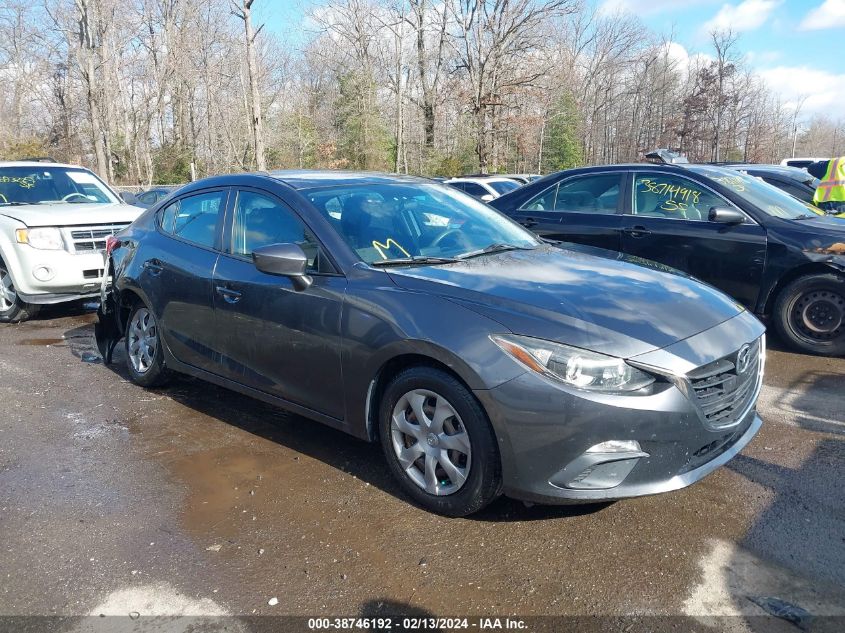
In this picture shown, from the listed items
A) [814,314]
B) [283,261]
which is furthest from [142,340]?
[814,314]

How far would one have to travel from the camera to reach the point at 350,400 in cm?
339

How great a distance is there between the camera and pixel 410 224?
3873 mm

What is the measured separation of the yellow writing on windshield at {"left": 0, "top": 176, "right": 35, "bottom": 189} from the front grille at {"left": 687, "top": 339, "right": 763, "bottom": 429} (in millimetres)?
8363

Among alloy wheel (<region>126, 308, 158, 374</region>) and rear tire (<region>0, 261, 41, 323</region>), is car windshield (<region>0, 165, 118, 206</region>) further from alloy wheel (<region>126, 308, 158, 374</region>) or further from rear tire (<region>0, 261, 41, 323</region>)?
alloy wheel (<region>126, 308, 158, 374</region>)

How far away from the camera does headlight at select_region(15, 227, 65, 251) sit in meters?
7.08

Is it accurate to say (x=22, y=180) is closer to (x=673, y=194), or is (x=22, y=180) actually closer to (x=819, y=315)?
(x=673, y=194)

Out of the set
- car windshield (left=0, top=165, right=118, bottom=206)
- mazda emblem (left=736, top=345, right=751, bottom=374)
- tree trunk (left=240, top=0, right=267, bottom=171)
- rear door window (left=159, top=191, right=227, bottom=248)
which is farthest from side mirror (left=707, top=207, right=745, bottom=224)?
tree trunk (left=240, top=0, right=267, bottom=171)

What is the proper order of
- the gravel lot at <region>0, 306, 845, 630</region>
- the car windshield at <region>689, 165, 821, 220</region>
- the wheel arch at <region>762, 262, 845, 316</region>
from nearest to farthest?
the gravel lot at <region>0, 306, 845, 630</region>, the wheel arch at <region>762, 262, 845, 316</region>, the car windshield at <region>689, 165, 821, 220</region>

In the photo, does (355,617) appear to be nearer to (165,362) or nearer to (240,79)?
(165,362)

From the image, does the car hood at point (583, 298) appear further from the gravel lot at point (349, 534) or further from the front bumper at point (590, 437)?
the gravel lot at point (349, 534)

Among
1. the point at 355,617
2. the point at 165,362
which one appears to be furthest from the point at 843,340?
the point at 165,362

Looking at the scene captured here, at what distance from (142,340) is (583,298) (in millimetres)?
3609

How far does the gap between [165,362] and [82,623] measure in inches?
99.6

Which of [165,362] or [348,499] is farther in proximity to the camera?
[165,362]
